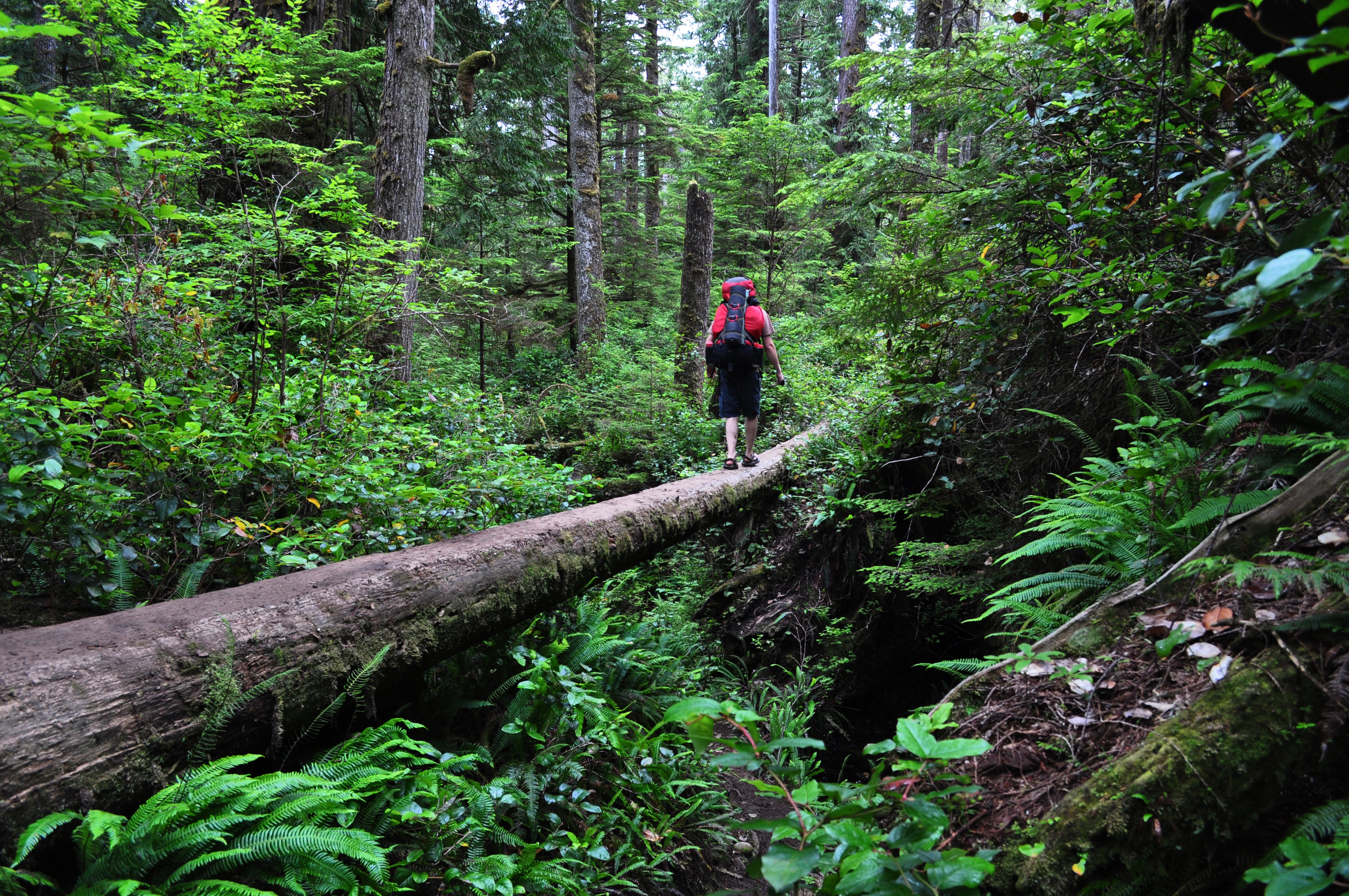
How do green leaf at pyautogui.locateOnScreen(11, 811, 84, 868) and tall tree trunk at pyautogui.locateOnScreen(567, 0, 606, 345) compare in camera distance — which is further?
tall tree trunk at pyautogui.locateOnScreen(567, 0, 606, 345)

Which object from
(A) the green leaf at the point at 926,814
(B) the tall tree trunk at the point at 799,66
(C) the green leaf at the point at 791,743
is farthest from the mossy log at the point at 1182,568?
(B) the tall tree trunk at the point at 799,66

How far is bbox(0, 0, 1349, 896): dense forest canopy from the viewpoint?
1.76 m

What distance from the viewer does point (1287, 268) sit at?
1178 millimetres

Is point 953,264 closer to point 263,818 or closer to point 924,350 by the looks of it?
point 924,350

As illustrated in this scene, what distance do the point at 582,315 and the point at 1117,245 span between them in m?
12.4

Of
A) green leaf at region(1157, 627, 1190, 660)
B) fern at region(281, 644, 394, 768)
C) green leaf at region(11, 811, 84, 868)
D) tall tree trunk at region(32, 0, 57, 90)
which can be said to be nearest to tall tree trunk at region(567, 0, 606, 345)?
tall tree trunk at region(32, 0, 57, 90)

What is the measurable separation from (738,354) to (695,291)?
19.1 feet

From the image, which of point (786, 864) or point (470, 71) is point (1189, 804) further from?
point (470, 71)

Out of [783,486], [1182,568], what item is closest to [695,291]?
[783,486]

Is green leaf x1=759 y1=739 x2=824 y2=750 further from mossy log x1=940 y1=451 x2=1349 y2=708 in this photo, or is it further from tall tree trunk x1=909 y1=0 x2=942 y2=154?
tall tree trunk x1=909 y1=0 x2=942 y2=154

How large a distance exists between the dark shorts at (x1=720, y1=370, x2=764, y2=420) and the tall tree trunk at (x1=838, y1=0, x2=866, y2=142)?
15.5m

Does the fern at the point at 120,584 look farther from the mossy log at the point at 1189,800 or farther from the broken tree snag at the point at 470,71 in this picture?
the broken tree snag at the point at 470,71

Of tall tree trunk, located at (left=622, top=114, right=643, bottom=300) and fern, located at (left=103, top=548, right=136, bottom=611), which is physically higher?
tall tree trunk, located at (left=622, top=114, right=643, bottom=300)

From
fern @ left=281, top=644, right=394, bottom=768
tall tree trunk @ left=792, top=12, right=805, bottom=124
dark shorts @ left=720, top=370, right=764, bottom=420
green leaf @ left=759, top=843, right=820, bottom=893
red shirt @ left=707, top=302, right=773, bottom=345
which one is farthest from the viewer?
tall tree trunk @ left=792, top=12, right=805, bottom=124
